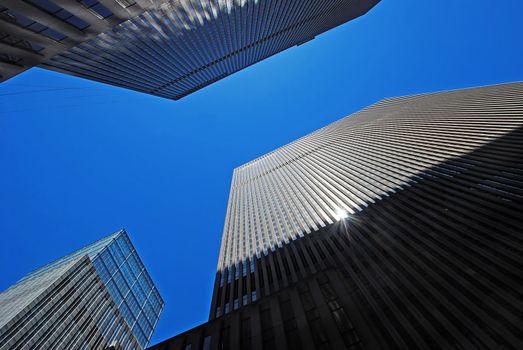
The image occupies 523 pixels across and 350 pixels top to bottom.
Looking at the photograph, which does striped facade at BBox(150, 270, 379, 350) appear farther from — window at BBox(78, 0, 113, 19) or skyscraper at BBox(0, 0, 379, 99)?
window at BBox(78, 0, 113, 19)

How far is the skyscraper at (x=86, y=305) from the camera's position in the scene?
256ft

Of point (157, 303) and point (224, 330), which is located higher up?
point (224, 330)

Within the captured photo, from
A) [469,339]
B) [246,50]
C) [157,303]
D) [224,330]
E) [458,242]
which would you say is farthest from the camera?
[157,303]

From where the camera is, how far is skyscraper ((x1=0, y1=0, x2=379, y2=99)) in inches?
904

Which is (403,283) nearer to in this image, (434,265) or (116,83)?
(434,265)

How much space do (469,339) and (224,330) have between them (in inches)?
819

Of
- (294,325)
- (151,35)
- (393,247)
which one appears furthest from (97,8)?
(393,247)

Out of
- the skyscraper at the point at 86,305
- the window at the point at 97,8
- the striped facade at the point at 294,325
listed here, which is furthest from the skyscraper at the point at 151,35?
Result: the skyscraper at the point at 86,305

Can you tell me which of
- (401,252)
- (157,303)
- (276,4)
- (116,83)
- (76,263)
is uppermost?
(276,4)

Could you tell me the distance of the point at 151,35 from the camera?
62.8 meters

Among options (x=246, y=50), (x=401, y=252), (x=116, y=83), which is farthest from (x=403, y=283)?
(x=246, y=50)

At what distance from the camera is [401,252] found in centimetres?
4272

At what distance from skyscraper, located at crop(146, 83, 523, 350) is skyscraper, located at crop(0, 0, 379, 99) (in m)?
28.6

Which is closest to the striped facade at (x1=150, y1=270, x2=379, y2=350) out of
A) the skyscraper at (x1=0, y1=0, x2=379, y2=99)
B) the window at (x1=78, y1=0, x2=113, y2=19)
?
the skyscraper at (x1=0, y1=0, x2=379, y2=99)
